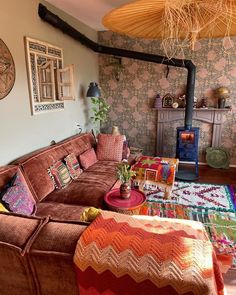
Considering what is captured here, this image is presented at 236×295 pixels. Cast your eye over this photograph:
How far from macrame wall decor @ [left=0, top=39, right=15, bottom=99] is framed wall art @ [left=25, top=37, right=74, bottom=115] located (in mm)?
312

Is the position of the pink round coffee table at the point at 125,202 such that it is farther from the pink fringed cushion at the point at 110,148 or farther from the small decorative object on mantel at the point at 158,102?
the small decorative object on mantel at the point at 158,102

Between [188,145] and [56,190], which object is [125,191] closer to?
[56,190]

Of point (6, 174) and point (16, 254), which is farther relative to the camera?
point (6, 174)

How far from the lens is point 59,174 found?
Result: 111 inches

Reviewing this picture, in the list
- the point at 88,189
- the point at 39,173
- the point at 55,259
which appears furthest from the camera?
the point at 88,189

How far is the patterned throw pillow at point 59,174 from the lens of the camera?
2.75m

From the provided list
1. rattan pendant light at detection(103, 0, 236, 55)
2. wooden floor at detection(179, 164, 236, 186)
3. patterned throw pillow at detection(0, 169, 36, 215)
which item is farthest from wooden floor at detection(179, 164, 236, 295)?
patterned throw pillow at detection(0, 169, 36, 215)

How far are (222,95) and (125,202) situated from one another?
323 cm

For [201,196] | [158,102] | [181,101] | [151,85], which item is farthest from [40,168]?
[181,101]

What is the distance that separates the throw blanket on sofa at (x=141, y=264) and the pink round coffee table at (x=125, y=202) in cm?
125

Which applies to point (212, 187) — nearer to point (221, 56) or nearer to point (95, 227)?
point (221, 56)

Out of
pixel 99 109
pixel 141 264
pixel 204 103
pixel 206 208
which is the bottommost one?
pixel 206 208

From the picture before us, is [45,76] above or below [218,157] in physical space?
above

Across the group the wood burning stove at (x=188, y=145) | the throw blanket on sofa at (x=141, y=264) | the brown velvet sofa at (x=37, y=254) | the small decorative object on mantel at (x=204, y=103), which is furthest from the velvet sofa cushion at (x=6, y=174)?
the small decorative object on mantel at (x=204, y=103)
